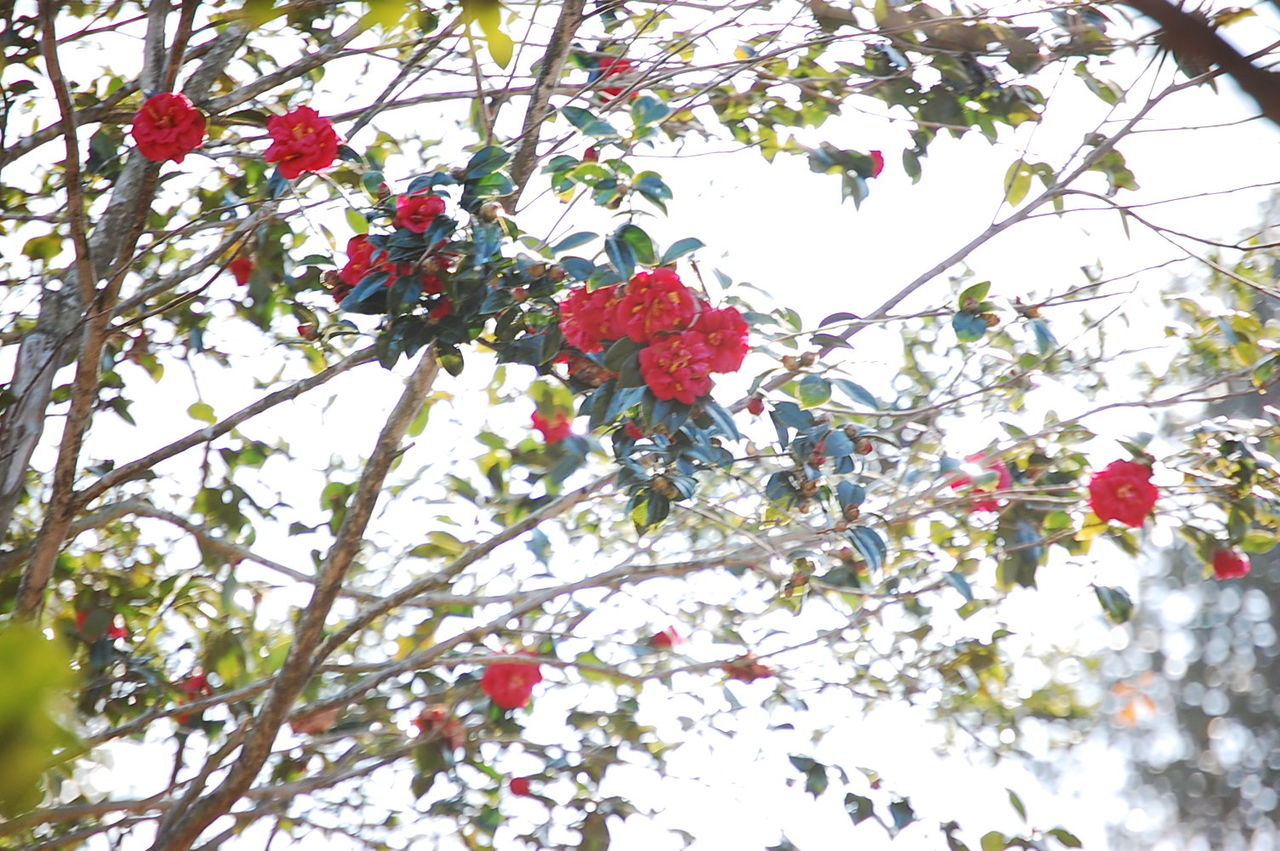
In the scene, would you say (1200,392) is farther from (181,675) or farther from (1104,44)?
(181,675)

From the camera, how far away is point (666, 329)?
60.5 inches

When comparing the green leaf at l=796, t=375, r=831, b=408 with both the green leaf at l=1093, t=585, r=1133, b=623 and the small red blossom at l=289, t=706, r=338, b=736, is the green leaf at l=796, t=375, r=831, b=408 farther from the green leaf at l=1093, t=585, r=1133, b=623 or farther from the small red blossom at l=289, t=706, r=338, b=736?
the small red blossom at l=289, t=706, r=338, b=736

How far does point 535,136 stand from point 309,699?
1.52 m

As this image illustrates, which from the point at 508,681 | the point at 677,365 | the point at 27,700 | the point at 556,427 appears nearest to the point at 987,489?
the point at 556,427

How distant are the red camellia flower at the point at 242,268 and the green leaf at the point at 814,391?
148 centimetres

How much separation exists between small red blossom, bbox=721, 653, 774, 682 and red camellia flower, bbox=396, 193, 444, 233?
50.9 inches

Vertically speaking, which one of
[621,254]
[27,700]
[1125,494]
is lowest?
[27,700]

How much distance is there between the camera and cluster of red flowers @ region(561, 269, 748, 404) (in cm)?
152

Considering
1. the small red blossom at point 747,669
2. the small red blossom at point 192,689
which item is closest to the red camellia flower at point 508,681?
the small red blossom at point 747,669

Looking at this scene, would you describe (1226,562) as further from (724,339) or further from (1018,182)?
(724,339)

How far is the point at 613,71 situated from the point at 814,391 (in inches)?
37.9

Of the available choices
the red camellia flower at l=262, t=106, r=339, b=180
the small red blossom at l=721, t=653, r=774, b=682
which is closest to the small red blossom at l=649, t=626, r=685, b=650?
the small red blossom at l=721, t=653, r=774, b=682

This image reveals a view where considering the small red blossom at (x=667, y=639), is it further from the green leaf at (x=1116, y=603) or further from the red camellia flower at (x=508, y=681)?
the green leaf at (x=1116, y=603)

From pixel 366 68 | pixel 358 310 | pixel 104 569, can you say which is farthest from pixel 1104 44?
pixel 104 569
